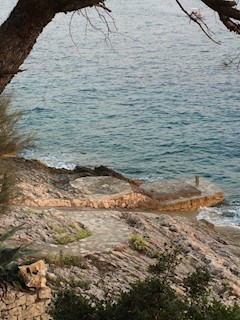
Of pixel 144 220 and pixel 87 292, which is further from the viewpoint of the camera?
Result: pixel 144 220

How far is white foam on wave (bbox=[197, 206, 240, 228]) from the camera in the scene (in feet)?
83.1

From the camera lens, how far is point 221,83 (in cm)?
5188

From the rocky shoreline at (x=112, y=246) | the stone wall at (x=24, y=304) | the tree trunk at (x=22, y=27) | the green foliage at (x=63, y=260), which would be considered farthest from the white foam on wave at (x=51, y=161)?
the tree trunk at (x=22, y=27)

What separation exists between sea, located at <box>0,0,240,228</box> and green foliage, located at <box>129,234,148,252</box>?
7.34 m

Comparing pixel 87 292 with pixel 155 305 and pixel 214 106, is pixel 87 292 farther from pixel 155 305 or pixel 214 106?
pixel 214 106

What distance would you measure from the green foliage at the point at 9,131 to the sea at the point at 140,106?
1.03 metres

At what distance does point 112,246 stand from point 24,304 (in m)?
5.90

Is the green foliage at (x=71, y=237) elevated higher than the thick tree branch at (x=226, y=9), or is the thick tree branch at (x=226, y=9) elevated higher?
the thick tree branch at (x=226, y=9)

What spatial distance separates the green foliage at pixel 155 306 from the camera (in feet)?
23.7

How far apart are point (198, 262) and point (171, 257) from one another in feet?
28.7

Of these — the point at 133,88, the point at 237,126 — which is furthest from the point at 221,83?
the point at 237,126

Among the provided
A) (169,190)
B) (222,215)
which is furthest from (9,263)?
(169,190)

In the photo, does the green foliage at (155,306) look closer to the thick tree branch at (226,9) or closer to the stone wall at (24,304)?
the stone wall at (24,304)

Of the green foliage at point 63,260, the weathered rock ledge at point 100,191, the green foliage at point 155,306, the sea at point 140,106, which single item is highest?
the green foliage at point 155,306
